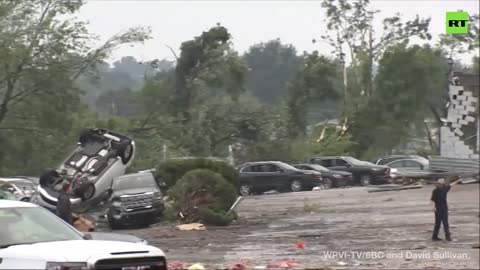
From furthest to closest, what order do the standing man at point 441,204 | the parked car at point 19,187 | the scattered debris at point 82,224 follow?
the parked car at point 19,187
the scattered debris at point 82,224
the standing man at point 441,204

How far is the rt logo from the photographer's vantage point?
11430 mm

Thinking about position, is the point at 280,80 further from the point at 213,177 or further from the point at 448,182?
the point at 448,182

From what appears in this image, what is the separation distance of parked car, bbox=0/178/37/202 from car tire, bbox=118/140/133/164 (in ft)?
12.8

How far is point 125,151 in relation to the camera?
29172 millimetres

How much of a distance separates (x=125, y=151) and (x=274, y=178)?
7.05 metres

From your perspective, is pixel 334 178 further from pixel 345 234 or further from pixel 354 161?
pixel 345 234

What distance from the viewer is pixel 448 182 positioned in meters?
12.5

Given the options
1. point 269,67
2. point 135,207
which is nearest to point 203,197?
point 135,207

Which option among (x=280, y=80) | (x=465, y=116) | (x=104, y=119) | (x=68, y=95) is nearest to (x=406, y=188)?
(x=465, y=116)

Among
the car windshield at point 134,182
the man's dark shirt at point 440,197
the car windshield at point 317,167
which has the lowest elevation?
the car windshield at point 317,167

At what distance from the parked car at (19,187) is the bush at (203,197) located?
811 centimetres

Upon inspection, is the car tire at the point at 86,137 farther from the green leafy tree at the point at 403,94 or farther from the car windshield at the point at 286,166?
the green leafy tree at the point at 403,94

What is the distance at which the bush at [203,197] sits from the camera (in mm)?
24562

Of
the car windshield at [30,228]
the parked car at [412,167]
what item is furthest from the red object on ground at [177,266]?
the parked car at [412,167]
